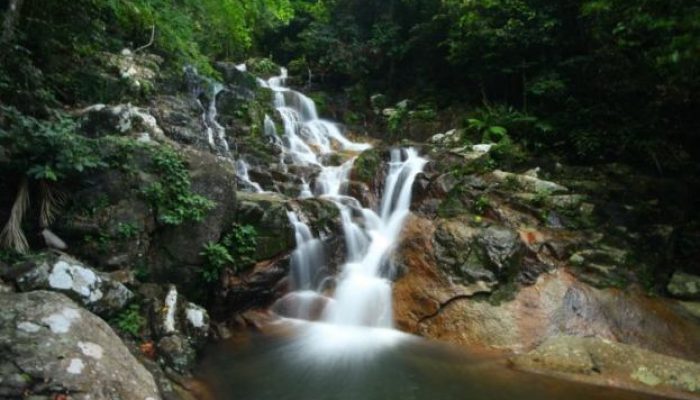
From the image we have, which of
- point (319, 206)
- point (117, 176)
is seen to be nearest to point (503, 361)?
point (319, 206)

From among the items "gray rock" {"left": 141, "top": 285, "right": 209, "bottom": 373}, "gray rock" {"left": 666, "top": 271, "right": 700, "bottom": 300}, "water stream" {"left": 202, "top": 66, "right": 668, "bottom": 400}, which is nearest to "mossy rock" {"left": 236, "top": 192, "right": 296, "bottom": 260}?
"water stream" {"left": 202, "top": 66, "right": 668, "bottom": 400}

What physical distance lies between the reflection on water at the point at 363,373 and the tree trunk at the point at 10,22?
195 inches

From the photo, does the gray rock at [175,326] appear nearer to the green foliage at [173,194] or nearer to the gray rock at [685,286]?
the green foliage at [173,194]

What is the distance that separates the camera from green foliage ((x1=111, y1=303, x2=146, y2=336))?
5.28m

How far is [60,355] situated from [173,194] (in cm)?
332

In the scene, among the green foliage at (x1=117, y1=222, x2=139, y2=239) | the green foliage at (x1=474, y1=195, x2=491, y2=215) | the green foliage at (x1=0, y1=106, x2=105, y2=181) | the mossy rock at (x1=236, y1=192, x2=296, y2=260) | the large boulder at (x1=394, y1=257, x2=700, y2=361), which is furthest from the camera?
the green foliage at (x1=474, y1=195, x2=491, y2=215)

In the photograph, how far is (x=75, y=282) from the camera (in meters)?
5.00

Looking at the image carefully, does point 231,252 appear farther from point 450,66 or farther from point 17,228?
point 450,66

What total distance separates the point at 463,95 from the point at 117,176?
1217 cm

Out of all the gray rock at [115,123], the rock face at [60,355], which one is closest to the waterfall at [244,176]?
the gray rock at [115,123]

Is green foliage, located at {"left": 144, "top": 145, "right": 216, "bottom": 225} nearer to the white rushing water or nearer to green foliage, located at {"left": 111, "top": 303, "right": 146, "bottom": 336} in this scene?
green foliage, located at {"left": 111, "top": 303, "right": 146, "bottom": 336}

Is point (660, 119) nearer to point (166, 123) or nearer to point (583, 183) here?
point (583, 183)

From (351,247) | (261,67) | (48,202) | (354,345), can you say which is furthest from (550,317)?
(261,67)

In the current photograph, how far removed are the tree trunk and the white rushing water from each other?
4930 mm
